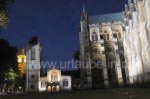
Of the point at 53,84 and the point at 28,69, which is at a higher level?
the point at 28,69

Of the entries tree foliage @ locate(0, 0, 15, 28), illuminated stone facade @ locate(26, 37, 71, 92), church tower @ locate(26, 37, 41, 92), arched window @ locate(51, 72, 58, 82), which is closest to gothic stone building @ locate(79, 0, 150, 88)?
illuminated stone facade @ locate(26, 37, 71, 92)

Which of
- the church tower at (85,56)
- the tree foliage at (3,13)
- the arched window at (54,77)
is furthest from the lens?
the arched window at (54,77)

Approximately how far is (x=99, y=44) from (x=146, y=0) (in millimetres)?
37364

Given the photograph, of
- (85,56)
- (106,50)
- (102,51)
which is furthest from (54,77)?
(106,50)

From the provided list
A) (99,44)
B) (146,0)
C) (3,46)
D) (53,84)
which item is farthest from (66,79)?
(146,0)

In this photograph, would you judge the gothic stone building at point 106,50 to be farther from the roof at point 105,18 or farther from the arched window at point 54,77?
the arched window at point 54,77

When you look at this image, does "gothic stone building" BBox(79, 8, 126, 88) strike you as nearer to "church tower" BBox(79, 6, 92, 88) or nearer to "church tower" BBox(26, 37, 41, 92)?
"church tower" BBox(79, 6, 92, 88)

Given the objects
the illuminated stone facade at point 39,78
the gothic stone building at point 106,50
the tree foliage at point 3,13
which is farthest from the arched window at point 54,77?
the tree foliage at point 3,13

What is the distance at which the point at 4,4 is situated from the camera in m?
11.8

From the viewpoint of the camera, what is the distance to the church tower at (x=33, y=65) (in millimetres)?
70713

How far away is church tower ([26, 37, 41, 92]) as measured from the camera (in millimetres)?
70713

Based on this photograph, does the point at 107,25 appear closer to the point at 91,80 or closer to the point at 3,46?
the point at 91,80

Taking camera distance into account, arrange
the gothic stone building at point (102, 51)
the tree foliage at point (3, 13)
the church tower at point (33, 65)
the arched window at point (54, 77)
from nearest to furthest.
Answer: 1. the tree foliage at point (3, 13)
2. the gothic stone building at point (102, 51)
3. the arched window at point (54, 77)
4. the church tower at point (33, 65)

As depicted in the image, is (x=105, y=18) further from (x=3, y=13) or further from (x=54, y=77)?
(x=3, y=13)
